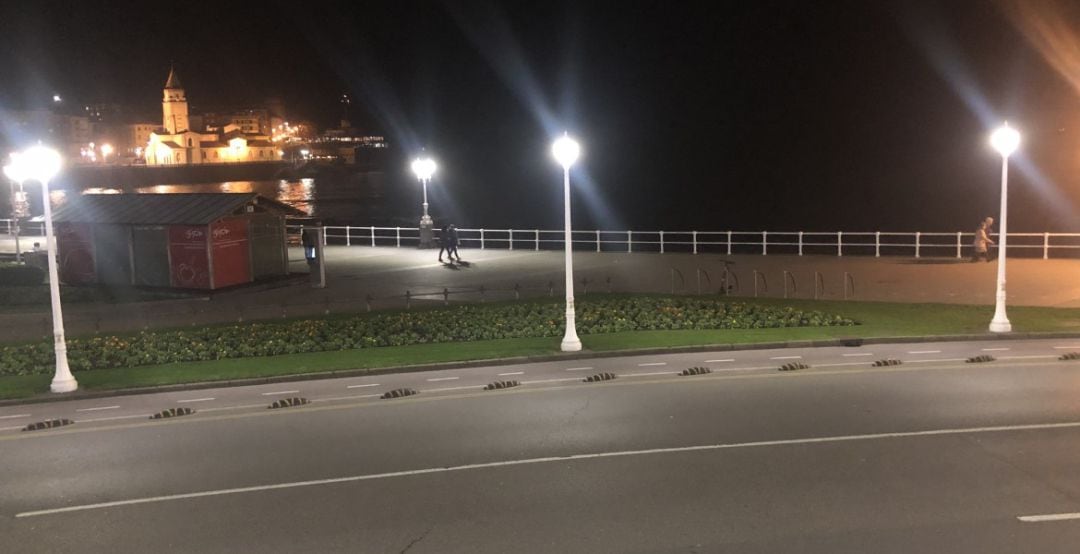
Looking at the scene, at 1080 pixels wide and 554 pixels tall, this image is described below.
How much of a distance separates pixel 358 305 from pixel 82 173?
124m

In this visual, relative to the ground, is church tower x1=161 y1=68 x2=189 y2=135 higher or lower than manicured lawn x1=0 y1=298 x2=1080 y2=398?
higher

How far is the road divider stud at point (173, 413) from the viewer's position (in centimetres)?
1275

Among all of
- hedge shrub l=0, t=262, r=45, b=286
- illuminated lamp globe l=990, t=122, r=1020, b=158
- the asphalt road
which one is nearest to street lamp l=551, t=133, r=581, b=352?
the asphalt road

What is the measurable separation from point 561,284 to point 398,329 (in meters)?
8.04

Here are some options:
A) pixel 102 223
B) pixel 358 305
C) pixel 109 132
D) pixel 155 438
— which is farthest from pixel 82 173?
pixel 155 438

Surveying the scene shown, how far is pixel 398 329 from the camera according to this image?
19.0 metres

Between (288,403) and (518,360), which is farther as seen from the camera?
(518,360)

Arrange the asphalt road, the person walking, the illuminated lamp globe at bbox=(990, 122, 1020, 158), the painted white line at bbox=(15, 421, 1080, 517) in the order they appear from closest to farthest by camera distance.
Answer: the asphalt road < the painted white line at bbox=(15, 421, 1080, 517) < the illuminated lamp globe at bbox=(990, 122, 1020, 158) < the person walking

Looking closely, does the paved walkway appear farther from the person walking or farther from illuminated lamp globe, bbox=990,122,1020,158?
illuminated lamp globe, bbox=990,122,1020,158

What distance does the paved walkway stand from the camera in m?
21.9

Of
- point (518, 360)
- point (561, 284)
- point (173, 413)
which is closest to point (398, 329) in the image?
point (518, 360)

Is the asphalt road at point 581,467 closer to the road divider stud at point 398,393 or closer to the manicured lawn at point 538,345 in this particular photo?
the road divider stud at point 398,393

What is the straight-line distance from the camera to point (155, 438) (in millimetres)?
11500

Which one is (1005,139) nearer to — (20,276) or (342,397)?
(342,397)
